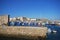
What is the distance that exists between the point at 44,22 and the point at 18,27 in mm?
610

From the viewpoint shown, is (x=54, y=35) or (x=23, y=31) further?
(x=54, y=35)

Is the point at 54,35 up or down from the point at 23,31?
down

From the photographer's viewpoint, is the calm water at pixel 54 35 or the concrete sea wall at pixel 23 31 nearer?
the concrete sea wall at pixel 23 31

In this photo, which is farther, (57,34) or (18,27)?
(57,34)

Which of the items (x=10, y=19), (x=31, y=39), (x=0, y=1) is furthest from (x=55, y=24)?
(x=0, y=1)

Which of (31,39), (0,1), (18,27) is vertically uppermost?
(0,1)

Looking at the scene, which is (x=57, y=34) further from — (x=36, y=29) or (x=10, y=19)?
(x=10, y=19)

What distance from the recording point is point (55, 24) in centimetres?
424

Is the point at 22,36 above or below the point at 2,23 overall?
below

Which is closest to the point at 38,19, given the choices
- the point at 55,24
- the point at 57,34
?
the point at 55,24

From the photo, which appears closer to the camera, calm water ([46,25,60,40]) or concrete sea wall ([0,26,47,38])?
concrete sea wall ([0,26,47,38])

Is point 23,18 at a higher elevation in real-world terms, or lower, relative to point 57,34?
higher

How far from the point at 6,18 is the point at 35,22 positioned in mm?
702

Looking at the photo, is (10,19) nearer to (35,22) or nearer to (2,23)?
(2,23)
